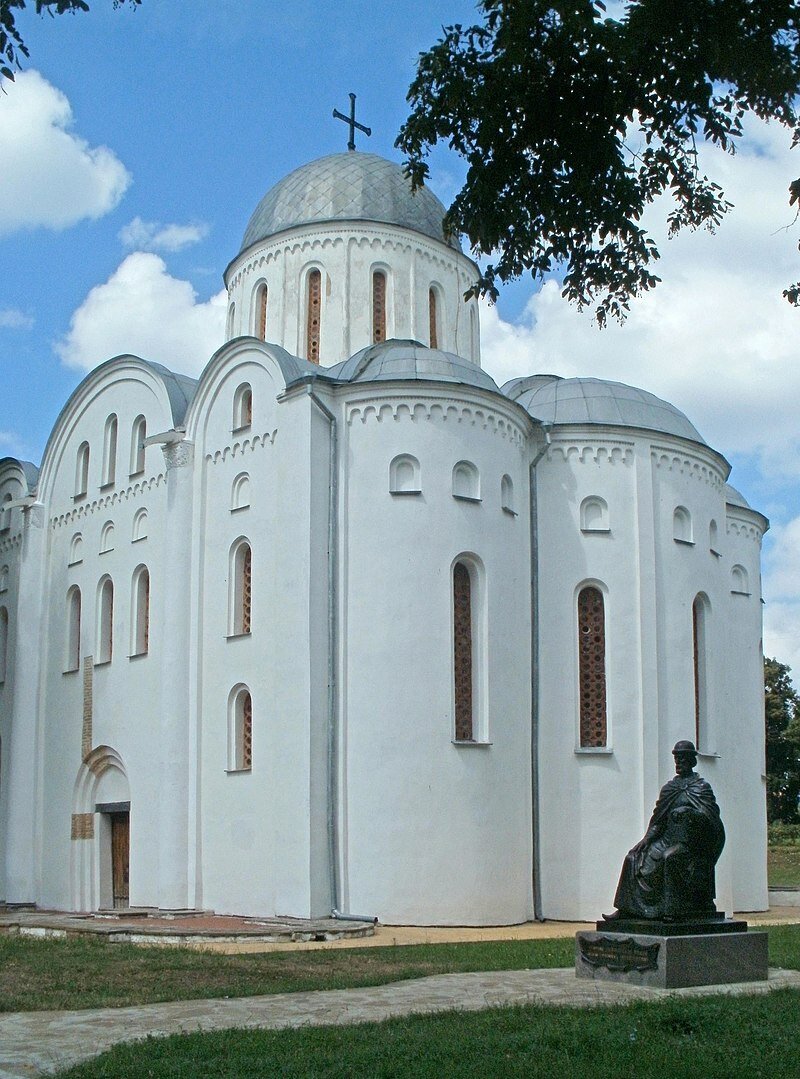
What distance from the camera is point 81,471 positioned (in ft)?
87.7

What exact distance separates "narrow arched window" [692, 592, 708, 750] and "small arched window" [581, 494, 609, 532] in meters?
2.36

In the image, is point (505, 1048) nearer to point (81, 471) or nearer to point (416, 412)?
point (416, 412)

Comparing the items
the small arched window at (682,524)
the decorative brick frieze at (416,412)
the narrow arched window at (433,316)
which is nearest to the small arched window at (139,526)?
the decorative brick frieze at (416,412)

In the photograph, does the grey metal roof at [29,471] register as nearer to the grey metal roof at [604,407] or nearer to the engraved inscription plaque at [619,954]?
the grey metal roof at [604,407]

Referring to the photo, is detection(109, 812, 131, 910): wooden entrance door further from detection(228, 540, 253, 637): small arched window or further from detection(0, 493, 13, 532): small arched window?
detection(0, 493, 13, 532): small arched window

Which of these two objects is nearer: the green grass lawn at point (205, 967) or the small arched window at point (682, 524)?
the green grass lawn at point (205, 967)

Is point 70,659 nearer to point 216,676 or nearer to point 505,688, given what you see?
point 216,676

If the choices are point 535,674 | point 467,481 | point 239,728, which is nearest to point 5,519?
point 239,728

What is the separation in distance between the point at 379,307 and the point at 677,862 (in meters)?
16.5

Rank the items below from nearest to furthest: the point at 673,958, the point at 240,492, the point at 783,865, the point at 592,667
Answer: the point at 673,958, the point at 240,492, the point at 592,667, the point at 783,865

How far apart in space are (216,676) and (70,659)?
216 inches

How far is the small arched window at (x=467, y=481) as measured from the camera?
2105 cm

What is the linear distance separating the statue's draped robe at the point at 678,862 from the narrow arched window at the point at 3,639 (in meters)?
19.9

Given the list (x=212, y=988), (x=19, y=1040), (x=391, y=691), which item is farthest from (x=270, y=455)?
(x=19, y=1040)
